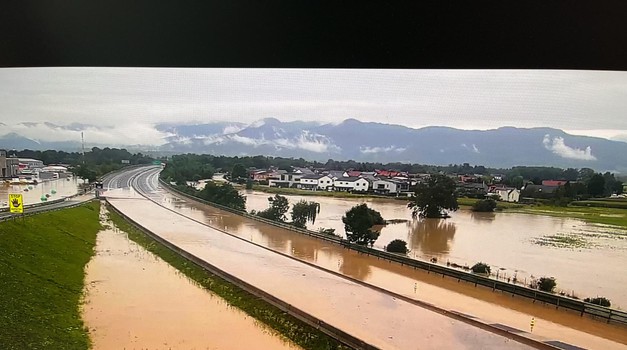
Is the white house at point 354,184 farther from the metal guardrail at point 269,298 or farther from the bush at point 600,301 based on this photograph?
the bush at point 600,301

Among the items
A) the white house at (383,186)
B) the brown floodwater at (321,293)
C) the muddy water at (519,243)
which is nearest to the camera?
the muddy water at (519,243)

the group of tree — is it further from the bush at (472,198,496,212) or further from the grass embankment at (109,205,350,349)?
the bush at (472,198,496,212)

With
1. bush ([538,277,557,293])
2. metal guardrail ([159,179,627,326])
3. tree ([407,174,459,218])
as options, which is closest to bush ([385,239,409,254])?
metal guardrail ([159,179,627,326])

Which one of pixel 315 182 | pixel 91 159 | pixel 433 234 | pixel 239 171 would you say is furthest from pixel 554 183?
pixel 91 159

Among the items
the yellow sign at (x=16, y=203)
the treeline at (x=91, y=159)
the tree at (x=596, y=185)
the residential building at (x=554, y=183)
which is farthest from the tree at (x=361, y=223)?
the yellow sign at (x=16, y=203)

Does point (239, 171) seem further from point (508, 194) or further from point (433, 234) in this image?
point (508, 194)

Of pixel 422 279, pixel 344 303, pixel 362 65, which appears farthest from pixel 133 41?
pixel 422 279
